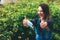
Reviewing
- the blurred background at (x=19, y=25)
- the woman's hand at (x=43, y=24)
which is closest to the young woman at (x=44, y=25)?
the woman's hand at (x=43, y=24)

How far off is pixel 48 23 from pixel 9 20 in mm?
1629

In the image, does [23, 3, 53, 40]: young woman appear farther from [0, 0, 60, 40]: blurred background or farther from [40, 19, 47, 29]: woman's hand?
[0, 0, 60, 40]: blurred background

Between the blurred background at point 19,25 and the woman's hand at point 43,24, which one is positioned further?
the blurred background at point 19,25

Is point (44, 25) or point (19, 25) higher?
point (44, 25)

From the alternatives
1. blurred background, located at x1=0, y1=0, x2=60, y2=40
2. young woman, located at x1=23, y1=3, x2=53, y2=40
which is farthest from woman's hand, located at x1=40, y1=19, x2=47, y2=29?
blurred background, located at x1=0, y1=0, x2=60, y2=40

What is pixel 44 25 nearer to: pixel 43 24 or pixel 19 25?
pixel 43 24

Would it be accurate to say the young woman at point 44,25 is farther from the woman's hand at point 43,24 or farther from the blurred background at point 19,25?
the blurred background at point 19,25

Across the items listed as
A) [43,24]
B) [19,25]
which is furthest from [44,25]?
[19,25]

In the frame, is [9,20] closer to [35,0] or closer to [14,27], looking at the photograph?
[14,27]

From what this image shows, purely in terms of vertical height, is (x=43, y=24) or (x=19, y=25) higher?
(x=43, y=24)

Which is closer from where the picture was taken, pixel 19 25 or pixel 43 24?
pixel 43 24

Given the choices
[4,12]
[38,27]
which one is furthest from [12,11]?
[38,27]

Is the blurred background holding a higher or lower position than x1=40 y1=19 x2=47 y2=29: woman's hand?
lower

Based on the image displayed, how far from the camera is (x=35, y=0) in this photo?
8430mm
